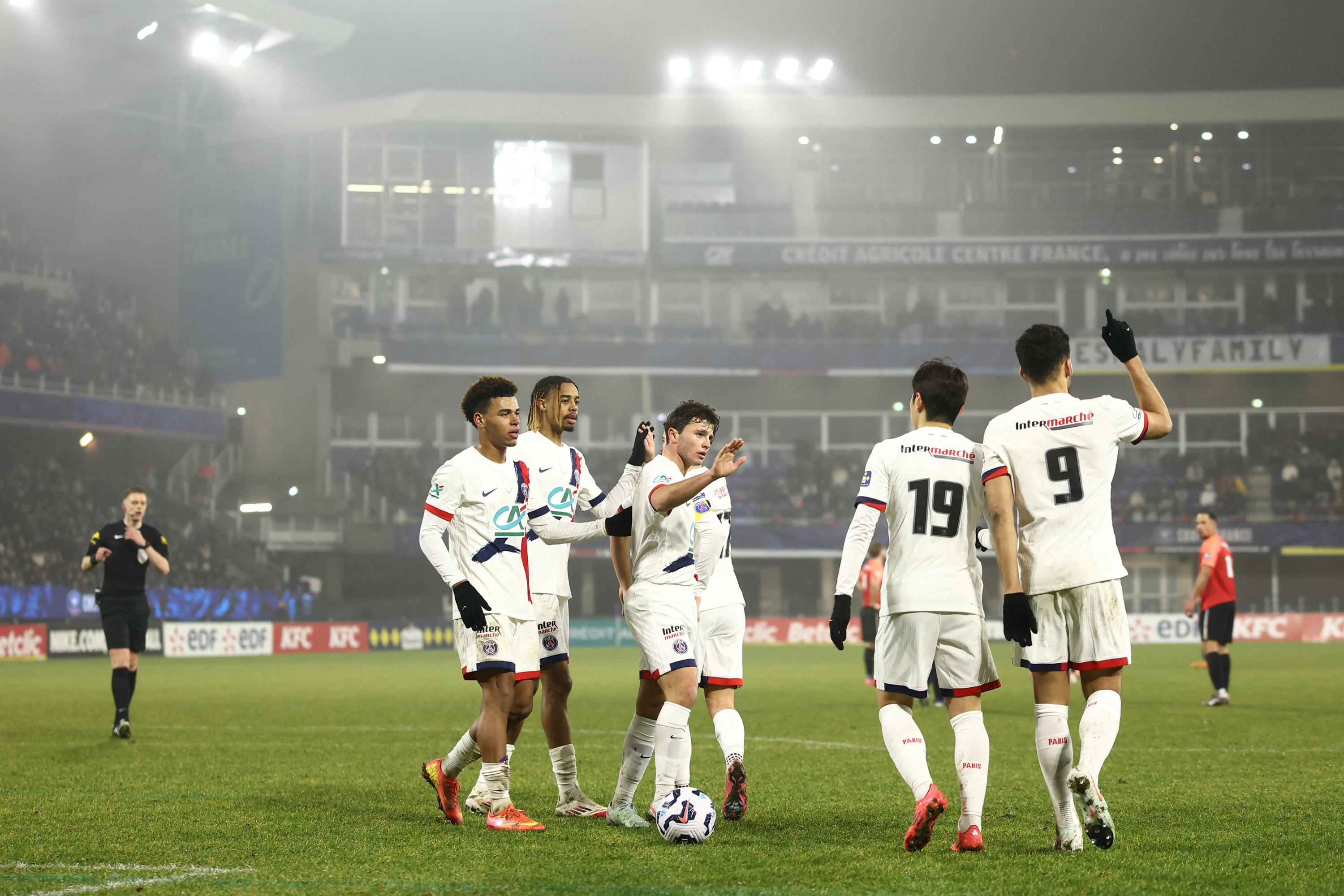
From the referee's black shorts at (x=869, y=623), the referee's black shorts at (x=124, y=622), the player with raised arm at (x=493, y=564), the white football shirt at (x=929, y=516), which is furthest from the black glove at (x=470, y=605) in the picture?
the referee's black shorts at (x=869, y=623)

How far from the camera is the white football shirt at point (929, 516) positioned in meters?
6.42

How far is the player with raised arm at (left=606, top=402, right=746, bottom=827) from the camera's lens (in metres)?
7.14

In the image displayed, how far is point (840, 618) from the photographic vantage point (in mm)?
6312

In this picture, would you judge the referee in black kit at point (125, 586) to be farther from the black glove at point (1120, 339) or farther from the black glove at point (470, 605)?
the black glove at point (1120, 339)

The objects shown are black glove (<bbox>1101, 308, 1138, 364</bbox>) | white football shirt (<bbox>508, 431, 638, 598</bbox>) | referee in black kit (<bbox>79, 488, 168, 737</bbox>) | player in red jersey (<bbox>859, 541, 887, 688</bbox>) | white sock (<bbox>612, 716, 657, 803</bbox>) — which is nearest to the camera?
black glove (<bbox>1101, 308, 1138, 364</bbox>)

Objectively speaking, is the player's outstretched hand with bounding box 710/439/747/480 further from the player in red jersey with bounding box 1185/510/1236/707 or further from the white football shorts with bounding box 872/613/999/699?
the player in red jersey with bounding box 1185/510/1236/707

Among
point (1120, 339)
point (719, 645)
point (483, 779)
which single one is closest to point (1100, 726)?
point (1120, 339)

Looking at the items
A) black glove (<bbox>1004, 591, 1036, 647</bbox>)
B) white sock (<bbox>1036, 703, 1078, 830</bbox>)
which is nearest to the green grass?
white sock (<bbox>1036, 703, 1078, 830</bbox>)

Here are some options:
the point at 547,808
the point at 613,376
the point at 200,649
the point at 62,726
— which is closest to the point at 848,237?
the point at 613,376

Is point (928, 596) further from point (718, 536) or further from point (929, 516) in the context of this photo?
point (718, 536)

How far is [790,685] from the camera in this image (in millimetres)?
21562

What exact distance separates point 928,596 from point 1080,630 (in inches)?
29.2

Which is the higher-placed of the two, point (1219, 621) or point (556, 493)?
point (556, 493)

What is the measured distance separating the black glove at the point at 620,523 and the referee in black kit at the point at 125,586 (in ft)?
23.4
